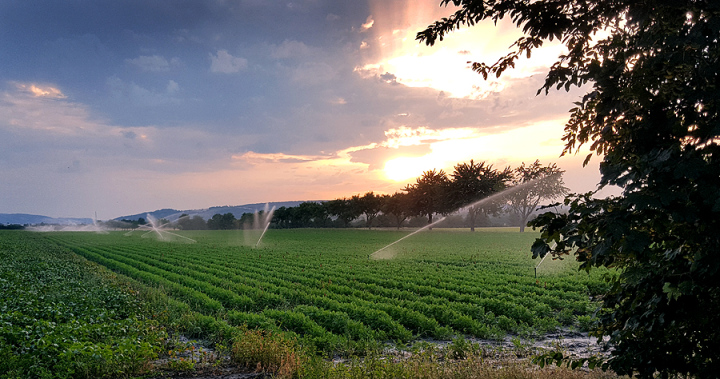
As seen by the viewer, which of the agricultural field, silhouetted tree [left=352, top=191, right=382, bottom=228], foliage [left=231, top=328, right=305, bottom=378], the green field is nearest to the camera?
foliage [left=231, top=328, right=305, bottom=378]

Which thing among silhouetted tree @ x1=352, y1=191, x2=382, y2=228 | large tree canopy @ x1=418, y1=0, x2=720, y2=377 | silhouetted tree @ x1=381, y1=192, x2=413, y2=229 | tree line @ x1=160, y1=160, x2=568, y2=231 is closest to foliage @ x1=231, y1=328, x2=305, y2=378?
large tree canopy @ x1=418, y1=0, x2=720, y2=377

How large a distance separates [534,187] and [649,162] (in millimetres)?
85964

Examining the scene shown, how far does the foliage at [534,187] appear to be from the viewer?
8081 centimetres

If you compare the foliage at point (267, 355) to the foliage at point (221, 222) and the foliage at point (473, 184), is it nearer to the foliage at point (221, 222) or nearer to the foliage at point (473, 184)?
the foliage at point (473, 184)

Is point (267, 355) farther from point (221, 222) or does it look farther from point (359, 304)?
point (221, 222)

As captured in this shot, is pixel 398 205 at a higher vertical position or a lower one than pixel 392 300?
higher

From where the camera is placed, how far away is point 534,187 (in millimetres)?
82750

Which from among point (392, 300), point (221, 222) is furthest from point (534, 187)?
point (221, 222)

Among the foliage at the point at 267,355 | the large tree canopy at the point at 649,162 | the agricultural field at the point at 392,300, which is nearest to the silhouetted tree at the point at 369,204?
the agricultural field at the point at 392,300

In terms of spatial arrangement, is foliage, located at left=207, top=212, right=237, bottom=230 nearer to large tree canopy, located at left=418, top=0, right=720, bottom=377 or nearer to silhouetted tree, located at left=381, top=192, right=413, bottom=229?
silhouetted tree, located at left=381, top=192, right=413, bottom=229

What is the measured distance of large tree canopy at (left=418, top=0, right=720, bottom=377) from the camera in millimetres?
2939

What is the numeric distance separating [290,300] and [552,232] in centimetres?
1277

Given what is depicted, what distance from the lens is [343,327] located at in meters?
10.8

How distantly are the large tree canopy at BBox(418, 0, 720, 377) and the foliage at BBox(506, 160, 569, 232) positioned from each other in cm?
8120
